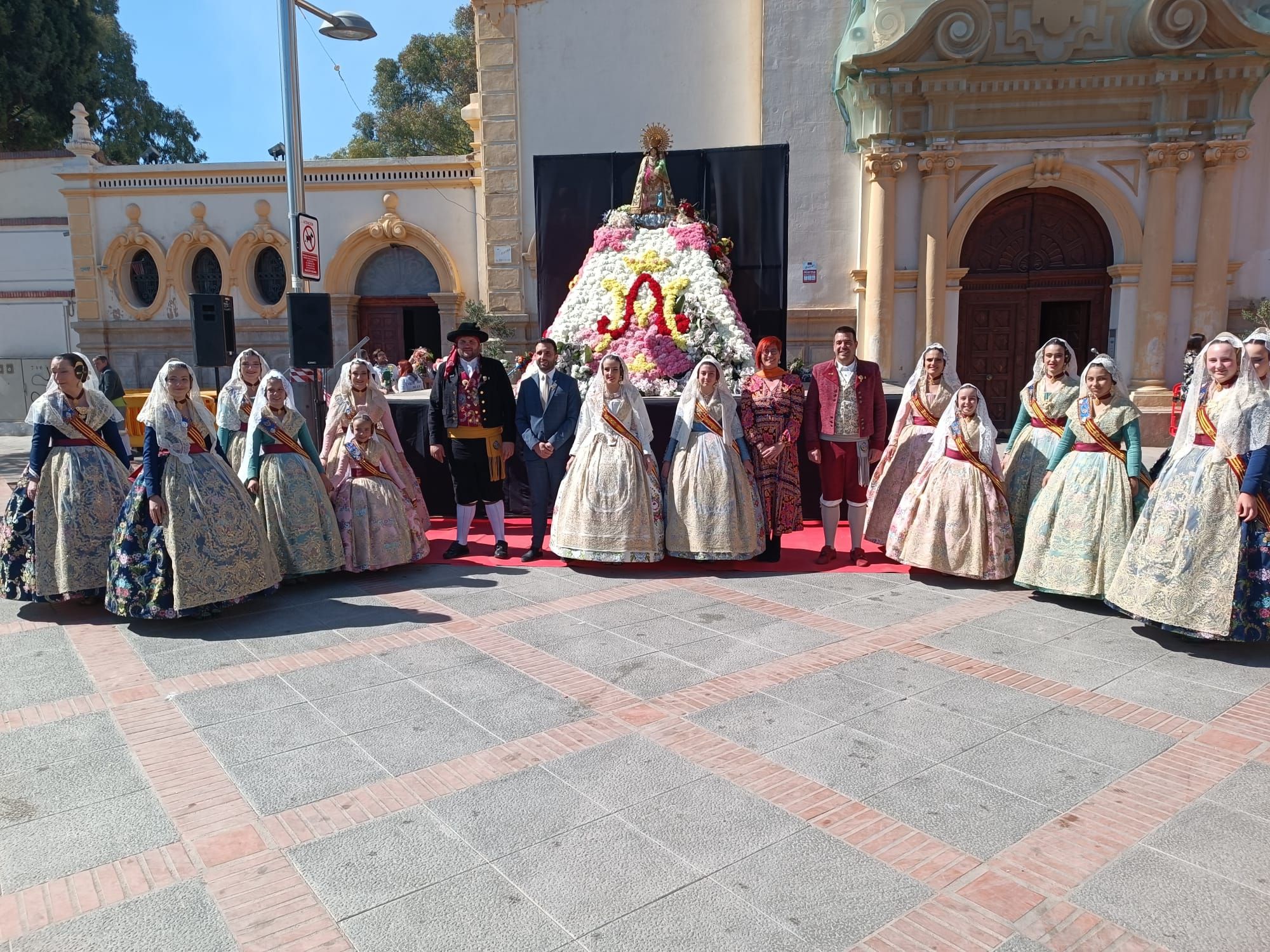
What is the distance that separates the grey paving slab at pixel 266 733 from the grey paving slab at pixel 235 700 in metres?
0.06

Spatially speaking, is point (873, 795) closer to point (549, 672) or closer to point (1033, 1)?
point (549, 672)

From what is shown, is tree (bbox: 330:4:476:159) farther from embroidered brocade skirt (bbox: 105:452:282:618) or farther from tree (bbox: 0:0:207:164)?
embroidered brocade skirt (bbox: 105:452:282:618)

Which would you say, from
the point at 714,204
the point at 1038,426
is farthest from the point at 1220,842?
the point at 714,204

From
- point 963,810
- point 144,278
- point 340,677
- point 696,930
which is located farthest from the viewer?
point 144,278

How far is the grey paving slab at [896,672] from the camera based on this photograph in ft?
14.7

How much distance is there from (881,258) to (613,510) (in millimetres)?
8152

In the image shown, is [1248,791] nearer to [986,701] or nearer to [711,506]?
[986,701]

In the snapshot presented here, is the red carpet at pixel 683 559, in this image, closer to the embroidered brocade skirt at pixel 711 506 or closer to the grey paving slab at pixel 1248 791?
the embroidered brocade skirt at pixel 711 506

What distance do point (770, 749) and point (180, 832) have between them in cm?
216

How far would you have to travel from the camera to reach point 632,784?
11.5 ft

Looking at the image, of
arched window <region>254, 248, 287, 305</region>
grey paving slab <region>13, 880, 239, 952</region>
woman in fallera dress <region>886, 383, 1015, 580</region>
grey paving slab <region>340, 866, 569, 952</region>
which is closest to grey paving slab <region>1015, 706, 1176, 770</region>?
woman in fallera dress <region>886, 383, 1015, 580</region>

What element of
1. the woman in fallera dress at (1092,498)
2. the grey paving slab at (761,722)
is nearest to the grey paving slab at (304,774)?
the grey paving slab at (761,722)

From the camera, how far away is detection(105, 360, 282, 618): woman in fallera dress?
5.27 meters

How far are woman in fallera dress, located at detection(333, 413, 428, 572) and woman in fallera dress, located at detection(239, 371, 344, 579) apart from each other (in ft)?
0.79
